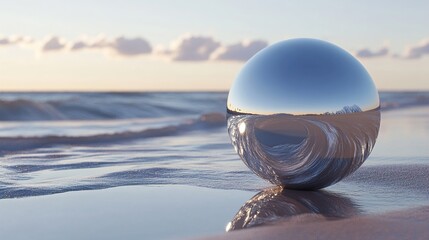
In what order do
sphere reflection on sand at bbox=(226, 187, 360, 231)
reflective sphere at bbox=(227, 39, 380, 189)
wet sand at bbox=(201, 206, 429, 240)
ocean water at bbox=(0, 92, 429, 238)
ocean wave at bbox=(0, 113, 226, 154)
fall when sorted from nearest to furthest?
wet sand at bbox=(201, 206, 429, 240) → sphere reflection on sand at bbox=(226, 187, 360, 231) → reflective sphere at bbox=(227, 39, 380, 189) → ocean water at bbox=(0, 92, 429, 238) → ocean wave at bbox=(0, 113, 226, 154)

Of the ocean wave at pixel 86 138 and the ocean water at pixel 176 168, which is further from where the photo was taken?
the ocean wave at pixel 86 138

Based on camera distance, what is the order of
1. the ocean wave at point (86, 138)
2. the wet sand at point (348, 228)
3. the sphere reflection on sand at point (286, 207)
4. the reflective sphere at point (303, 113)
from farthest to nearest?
1. the ocean wave at point (86, 138)
2. the reflective sphere at point (303, 113)
3. the sphere reflection on sand at point (286, 207)
4. the wet sand at point (348, 228)

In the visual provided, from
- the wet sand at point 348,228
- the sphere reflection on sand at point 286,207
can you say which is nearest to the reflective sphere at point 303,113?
the sphere reflection on sand at point 286,207

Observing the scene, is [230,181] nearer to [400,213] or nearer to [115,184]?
[115,184]

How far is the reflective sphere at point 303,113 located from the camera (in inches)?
187

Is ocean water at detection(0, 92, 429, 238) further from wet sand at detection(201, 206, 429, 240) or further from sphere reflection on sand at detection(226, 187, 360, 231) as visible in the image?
wet sand at detection(201, 206, 429, 240)

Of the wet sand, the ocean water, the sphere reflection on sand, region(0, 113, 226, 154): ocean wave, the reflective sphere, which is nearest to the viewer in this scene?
the wet sand

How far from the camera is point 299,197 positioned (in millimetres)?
5102

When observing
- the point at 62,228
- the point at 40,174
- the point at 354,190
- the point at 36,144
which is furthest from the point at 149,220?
the point at 36,144

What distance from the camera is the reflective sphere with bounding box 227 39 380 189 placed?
4.75 meters

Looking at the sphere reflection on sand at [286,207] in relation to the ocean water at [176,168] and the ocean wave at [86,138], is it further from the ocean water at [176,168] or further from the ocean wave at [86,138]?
the ocean wave at [86,138]

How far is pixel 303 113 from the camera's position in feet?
15.4

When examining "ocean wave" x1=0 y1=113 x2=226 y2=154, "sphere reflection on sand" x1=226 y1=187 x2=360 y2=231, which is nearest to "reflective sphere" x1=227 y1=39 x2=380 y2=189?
"sphere reflection on sand" x1=226 y1=187 x2=360 y2=231

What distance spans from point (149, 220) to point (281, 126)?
1208 mm
